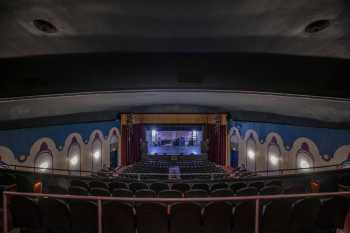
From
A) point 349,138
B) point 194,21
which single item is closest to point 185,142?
point 349,138

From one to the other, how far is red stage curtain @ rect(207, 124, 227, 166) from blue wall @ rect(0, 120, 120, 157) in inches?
387

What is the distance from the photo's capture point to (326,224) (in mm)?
4152

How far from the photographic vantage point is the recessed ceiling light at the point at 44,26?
12.0 ft

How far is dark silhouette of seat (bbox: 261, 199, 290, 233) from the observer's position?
12.9 feet

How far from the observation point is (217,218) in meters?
3.89

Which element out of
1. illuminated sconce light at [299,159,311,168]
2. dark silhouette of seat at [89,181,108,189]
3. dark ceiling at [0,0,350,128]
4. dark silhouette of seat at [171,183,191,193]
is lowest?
illuminated sconce light at [299,159,311,168]

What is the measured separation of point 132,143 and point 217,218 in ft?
56.4

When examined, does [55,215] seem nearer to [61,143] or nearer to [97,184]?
[97,184]

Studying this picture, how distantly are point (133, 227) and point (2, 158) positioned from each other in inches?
355

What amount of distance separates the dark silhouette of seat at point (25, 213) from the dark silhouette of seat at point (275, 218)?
4.33 metres

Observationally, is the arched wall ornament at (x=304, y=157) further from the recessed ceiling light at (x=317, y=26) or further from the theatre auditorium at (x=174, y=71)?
the recessed ceiling light at (x=317, y=26)

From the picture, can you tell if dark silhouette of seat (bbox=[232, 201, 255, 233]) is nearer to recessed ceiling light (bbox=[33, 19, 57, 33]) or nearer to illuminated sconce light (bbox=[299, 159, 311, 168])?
recessed ceiling light (bbox=[33, 19, 57, 33])

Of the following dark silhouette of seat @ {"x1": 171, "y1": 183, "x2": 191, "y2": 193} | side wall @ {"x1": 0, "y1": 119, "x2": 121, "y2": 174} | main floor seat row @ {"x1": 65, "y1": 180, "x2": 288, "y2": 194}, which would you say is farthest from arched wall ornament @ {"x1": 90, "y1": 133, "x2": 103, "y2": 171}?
dark silhouette of seat @ {"x1": 171, "y1": 183, "x2": 191, "y2": 193}

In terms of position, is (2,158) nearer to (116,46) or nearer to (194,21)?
(116,46)
